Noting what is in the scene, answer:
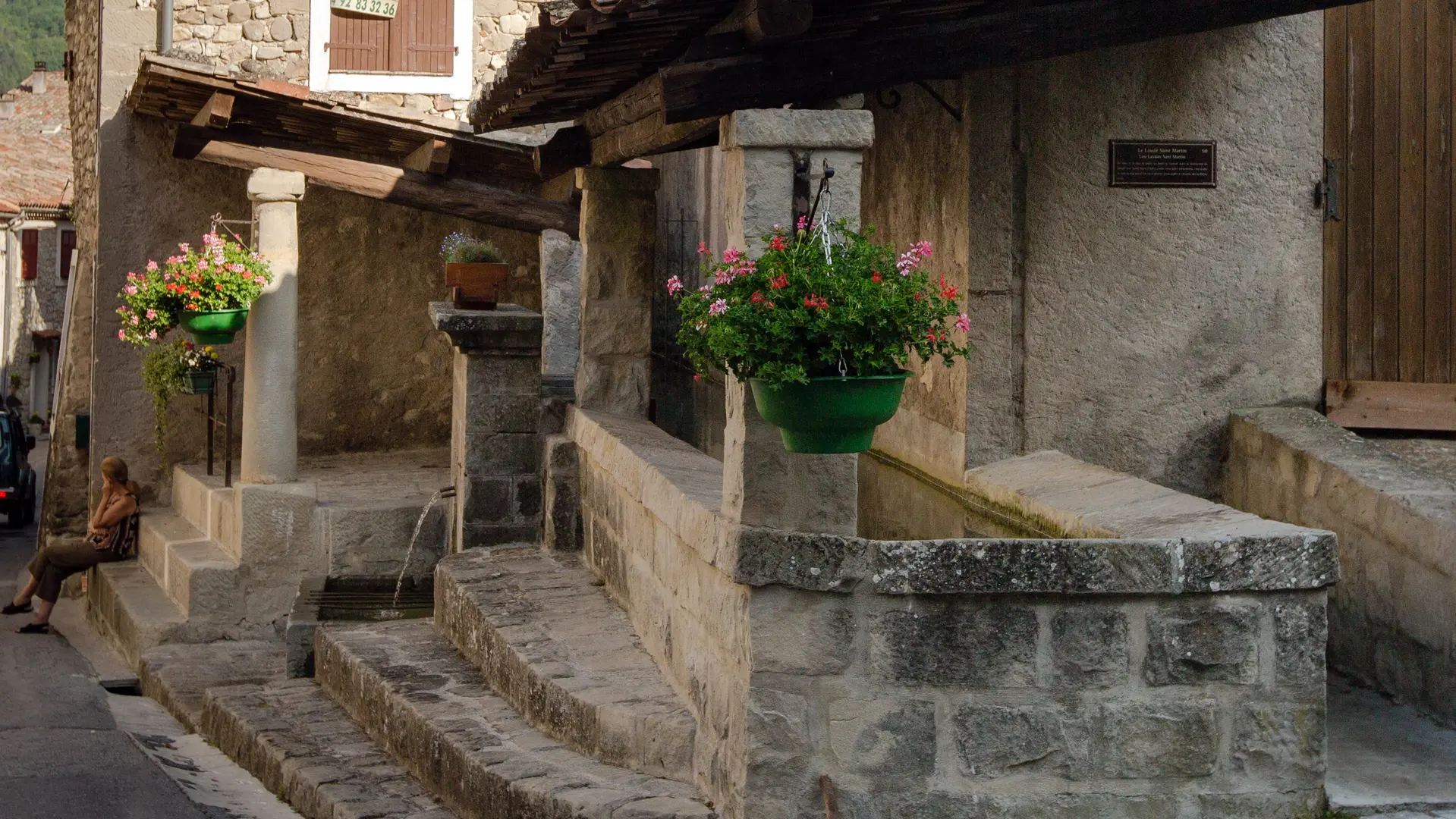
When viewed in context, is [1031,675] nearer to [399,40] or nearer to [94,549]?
[94,549]

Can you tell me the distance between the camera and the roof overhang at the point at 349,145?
32.2ft

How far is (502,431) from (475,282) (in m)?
0.83

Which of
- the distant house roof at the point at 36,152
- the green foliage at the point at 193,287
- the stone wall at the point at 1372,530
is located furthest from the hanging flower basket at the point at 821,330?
the distant house roof at the point at 36,152

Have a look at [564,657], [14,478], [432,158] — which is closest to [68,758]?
[564,657]

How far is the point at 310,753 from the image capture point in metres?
6.54

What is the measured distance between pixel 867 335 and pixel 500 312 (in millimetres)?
4489

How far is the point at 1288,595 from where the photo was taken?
4348 millimetres

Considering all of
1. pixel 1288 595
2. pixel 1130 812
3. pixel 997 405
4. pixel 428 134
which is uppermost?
pixel 428 134

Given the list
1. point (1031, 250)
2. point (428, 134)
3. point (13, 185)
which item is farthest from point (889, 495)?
point (13, 185)

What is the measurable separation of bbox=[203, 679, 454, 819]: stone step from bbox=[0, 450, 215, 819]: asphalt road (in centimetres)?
42

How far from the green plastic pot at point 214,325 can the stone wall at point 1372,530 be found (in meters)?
6.05

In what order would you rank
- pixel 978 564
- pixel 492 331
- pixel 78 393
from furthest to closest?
pixel 78 393
pixel 492 331
pixel 978 564

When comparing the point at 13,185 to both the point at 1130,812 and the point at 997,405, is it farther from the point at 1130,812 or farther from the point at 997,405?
the point at 1130,812

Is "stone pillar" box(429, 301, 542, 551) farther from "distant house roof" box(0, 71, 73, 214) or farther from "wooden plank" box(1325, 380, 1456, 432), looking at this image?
"distant house roof" box(0, 71, 73, 214)
